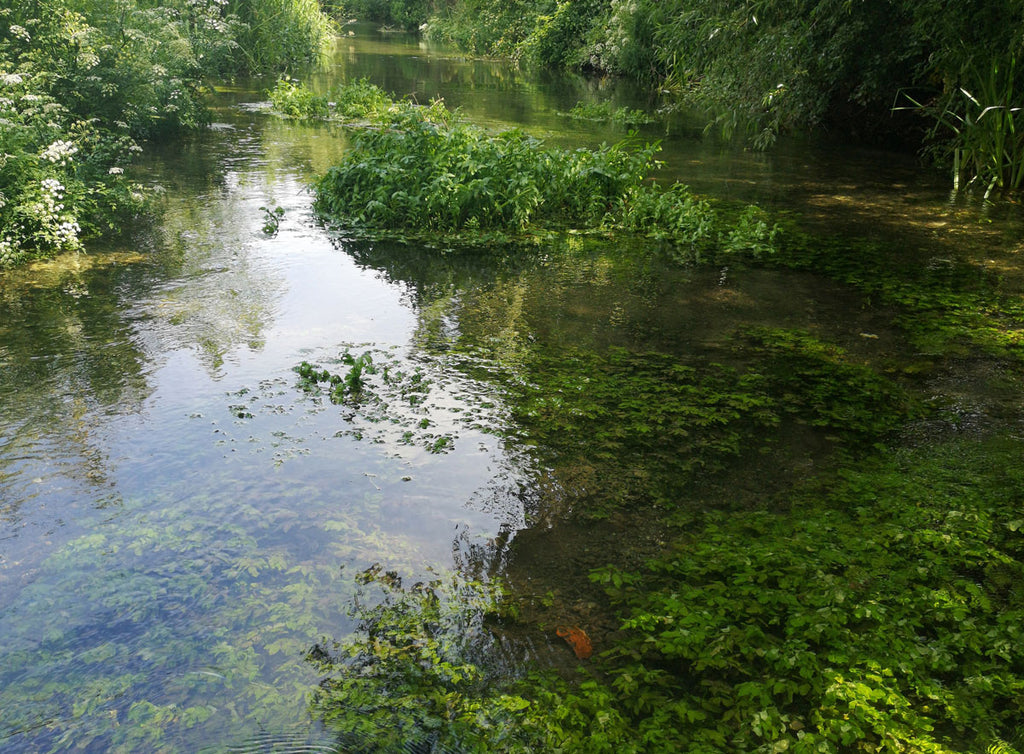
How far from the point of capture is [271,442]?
4512 millimetres

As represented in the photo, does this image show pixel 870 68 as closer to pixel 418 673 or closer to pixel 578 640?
pixel 578 640

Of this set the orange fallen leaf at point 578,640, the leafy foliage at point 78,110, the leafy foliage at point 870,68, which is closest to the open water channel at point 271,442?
the orange fallen leaf at point 578,640

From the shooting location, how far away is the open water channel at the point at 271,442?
2.95m

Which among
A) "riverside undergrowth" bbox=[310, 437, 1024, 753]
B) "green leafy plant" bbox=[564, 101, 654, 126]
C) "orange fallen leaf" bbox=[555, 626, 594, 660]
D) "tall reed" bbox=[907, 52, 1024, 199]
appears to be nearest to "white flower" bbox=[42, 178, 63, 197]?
"riverside undergrowth" bbox=[310, 437, 1024, 753]

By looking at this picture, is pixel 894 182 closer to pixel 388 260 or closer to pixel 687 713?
pixel 388 260

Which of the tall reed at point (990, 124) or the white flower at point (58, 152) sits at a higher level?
the tall reed at point (990, 124)

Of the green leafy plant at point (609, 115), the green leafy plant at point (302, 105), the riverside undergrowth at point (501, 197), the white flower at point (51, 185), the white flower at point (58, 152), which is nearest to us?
the white flower at point (51, 185)

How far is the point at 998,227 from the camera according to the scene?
923 cm

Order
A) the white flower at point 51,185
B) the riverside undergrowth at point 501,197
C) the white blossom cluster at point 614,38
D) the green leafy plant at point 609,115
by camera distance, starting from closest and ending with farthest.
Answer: the white flower at point 51,185 < the riverside undergrowth at point 501,197 < the green leafy plant at point 609,115 < the white blossom cluster at point 614,38

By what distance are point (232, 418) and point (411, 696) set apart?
255 centimetres

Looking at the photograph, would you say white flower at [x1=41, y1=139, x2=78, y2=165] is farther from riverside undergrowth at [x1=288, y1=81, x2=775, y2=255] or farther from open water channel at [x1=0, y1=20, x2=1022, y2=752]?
riverside undergrowth at [x1=288, y1=81, x2=775, y2=255]

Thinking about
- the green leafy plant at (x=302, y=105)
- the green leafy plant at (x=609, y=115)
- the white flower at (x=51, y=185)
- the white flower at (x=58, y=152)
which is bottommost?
the white flower at (x=51, y=185)

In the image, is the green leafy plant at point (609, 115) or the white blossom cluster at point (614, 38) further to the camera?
the white blossom cluster at point (614, 38)

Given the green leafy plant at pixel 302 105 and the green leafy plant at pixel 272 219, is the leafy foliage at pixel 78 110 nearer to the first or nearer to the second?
the green leafy plant at pixel 272 219
